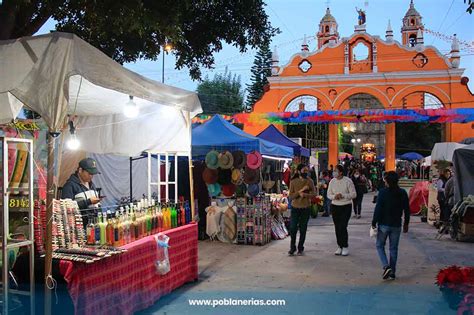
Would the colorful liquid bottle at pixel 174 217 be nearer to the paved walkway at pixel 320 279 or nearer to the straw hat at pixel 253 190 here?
the paved walkway at pixel 320 279

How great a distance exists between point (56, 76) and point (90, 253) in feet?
4.96

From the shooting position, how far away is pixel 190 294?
5.90 metres

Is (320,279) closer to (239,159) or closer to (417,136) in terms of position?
(239,159)

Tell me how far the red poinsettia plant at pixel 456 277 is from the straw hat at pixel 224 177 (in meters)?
5.38

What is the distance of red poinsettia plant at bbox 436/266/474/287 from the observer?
4824 mm

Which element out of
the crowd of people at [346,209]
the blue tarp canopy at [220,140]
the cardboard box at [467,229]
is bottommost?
the cardboard box at [467,229]

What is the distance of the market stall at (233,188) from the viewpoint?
9.59 meters

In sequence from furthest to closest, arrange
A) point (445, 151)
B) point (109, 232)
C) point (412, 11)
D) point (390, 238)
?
1. point (412, 11)
2. point (445, 151)
3. point (390, 238)
4. point (109, 232)

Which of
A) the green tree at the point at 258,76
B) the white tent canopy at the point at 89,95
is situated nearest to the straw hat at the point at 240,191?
the white tent canopy at the point at 89,95

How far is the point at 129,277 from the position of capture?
15.6 ft

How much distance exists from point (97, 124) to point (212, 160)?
318cm

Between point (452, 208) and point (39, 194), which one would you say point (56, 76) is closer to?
point (39, 194)

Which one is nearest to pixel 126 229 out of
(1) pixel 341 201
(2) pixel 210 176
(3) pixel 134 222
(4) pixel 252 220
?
(3) pixel 134 222

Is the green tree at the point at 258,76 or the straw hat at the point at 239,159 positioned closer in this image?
the straw hat at the point at 239,159
